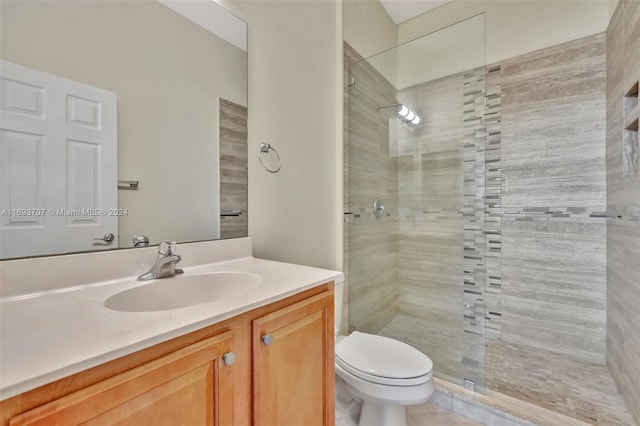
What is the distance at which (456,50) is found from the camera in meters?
1.95

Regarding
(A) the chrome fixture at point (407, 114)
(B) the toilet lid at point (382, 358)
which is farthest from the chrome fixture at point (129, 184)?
(A) the chrome fixture at point (407, 114)

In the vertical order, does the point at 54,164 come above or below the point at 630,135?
below

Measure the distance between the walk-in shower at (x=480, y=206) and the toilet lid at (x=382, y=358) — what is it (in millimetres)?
435

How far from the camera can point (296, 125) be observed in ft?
5.26

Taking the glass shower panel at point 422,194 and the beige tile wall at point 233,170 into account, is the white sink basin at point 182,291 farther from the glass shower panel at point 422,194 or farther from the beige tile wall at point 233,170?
the glass shower panel at point 422,194

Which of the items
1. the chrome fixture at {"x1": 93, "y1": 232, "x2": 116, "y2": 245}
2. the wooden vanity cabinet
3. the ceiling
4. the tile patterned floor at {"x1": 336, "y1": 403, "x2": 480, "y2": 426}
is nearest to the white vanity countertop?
the wooden vanity cabinet

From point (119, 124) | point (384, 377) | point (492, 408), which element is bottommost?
point (492, 408)

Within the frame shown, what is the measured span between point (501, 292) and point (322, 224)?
1.46 metres

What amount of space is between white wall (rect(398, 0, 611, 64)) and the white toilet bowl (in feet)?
7.21

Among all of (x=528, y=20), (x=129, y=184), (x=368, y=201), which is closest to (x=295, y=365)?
(x=129, y=184)

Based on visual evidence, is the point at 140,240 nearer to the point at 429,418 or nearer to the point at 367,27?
the point at 429,418

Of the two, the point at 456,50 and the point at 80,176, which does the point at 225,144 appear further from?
the point at 456,50

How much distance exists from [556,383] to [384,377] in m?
1.23

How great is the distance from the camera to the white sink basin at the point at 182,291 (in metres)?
0.84
